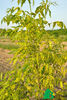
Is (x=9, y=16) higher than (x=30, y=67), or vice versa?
(x=9, y=16)

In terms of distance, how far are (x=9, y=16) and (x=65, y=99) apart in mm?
2138

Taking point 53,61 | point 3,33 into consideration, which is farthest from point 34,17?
point 53,61

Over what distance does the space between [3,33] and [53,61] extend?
2.73 feet

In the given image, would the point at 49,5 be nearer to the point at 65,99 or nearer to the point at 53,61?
the point at 53,61

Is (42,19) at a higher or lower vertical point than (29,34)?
higher

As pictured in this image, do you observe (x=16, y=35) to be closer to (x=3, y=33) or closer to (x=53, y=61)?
(x=3, y=33)

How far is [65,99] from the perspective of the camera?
3592 mm

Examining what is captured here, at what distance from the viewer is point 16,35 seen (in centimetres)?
232

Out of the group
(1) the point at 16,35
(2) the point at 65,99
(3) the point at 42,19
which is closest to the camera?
(1) the point at 16,35

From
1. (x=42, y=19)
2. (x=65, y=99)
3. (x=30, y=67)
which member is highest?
(x=42, y=19)

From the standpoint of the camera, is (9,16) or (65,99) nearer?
(9,16)

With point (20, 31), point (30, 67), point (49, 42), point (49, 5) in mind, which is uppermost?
point (49, 5)

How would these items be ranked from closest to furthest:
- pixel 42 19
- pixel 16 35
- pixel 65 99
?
pixel 16 35
pixel 42 19
pixel 65 99

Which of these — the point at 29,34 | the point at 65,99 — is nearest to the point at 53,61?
the point at 29,34
